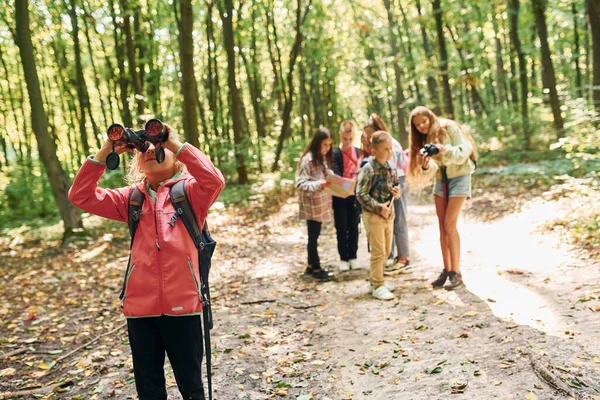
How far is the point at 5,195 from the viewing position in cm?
1898

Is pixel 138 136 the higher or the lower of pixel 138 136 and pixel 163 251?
the higher

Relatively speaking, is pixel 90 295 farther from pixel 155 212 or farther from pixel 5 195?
pixel 5 195

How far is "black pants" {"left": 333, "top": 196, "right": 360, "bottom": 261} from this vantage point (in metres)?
7.43

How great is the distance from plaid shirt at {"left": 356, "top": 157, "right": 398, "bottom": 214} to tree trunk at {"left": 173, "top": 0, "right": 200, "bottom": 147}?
5.45 meters

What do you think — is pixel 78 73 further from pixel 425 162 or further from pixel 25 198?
pixel 425 162

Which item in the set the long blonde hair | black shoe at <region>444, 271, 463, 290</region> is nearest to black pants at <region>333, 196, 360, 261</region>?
the long blonde hair

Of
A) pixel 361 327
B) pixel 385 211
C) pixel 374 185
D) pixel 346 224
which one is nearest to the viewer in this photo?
pixel 361 327

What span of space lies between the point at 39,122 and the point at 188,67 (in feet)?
12.0

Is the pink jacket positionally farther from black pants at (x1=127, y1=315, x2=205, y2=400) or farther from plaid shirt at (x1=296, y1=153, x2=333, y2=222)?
plaid shirt at (x1=296, y1=153, x2=333, y2=222)

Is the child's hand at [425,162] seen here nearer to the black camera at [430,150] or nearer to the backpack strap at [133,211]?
the black camera at [430,150]

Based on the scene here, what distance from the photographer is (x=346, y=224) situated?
7.51 m

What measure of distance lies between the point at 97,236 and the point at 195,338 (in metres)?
10.1

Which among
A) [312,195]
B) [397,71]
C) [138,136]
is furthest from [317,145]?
[397,71]

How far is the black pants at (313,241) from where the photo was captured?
7.26m
